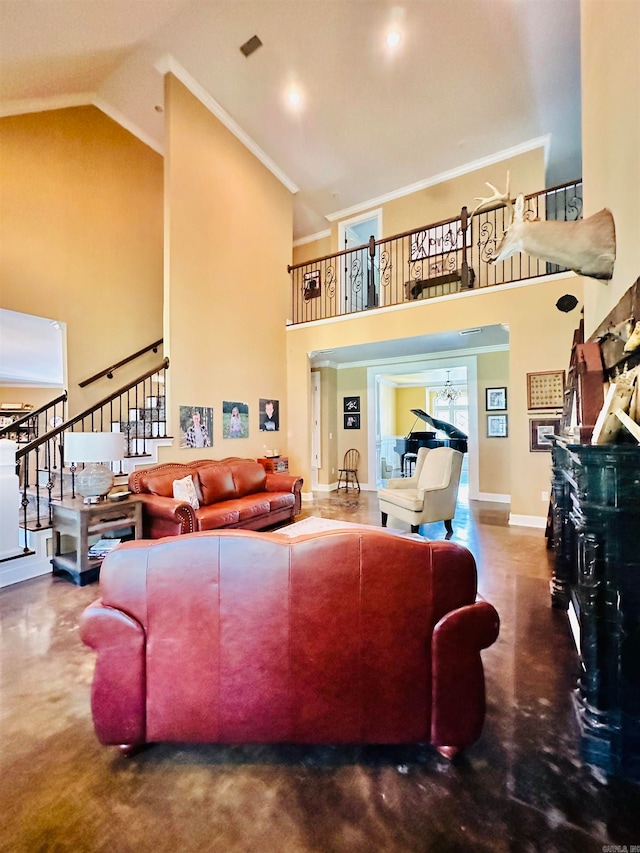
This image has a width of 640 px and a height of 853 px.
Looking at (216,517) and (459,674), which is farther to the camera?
(216,517)

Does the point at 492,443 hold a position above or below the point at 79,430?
below

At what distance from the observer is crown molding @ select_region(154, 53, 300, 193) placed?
4.88 metres

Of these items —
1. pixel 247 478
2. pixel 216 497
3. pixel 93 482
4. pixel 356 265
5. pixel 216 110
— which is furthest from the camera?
pixel 356 265

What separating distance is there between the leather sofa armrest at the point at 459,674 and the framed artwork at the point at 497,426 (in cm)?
592

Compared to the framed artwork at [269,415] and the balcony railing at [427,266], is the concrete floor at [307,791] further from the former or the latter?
the balcony railing at [427,266]

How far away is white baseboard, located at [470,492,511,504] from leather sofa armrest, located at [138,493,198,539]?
A: 17.0ft

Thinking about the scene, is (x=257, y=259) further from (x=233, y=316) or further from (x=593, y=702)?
(x=593, y=702)

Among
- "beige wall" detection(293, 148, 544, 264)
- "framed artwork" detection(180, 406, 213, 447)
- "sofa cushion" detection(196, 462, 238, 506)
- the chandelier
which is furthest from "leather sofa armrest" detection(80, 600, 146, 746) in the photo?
the chandelier

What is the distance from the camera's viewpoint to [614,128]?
213 centimetres

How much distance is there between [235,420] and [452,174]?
5.92 metres

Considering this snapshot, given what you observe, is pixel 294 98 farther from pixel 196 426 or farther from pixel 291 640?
pixel 291 640

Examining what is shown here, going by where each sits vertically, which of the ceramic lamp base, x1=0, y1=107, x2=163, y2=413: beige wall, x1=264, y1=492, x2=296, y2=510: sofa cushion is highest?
x1=0, y1=107, x2=163, y2=413: beige wall

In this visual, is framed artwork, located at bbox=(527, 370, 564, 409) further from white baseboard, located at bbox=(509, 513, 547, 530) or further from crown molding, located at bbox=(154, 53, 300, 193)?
crown molding, located at bbox=(154, 53, 300, 193)

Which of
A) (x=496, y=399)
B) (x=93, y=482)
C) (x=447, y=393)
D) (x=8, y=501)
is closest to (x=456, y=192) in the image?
(x=496, y=399)
